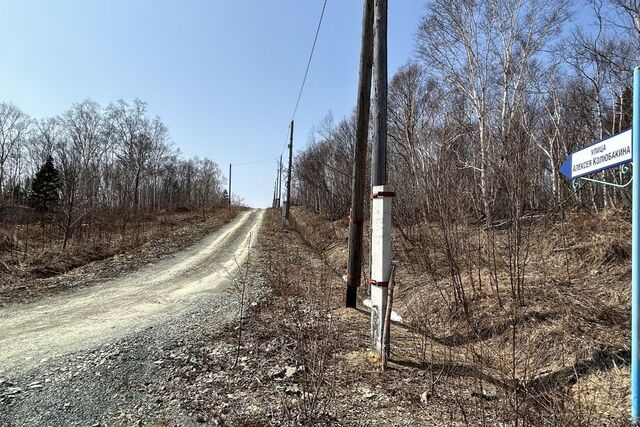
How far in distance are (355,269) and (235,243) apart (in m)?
13.0

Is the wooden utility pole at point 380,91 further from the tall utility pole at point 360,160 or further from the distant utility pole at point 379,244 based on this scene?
the tall utility pole at point 360,160

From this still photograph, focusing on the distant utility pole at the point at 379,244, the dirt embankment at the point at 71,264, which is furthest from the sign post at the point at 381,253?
the dirt embankment at the point at 71,264

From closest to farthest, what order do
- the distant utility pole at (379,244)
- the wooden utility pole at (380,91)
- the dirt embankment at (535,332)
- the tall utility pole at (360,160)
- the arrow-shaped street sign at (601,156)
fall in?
the arrow-shaped street sign at (601,156) → the dirt embankment at (535,332) → the distant utility pole at (379,244) → the wooden utility pole at (380,91) → the tall utility pole at (360,160)

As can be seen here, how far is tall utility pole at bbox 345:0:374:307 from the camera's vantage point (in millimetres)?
6629

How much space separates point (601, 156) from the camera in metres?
2.64

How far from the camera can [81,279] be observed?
392 inches

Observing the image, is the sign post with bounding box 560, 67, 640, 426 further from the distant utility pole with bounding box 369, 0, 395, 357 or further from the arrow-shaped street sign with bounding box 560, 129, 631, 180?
the distant utility pole with bounding box 369, 0, 395, 357

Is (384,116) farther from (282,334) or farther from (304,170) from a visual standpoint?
(304,170)

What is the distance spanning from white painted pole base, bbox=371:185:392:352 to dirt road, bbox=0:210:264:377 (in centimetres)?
334

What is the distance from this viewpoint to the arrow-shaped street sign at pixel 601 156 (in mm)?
2457

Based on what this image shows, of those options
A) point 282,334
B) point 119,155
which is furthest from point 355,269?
point 119,155

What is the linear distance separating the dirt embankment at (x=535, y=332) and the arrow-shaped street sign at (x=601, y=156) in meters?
1.42

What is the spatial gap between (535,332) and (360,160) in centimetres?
357

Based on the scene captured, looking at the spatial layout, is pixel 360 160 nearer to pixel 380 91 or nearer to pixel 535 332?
pixel 380 91
